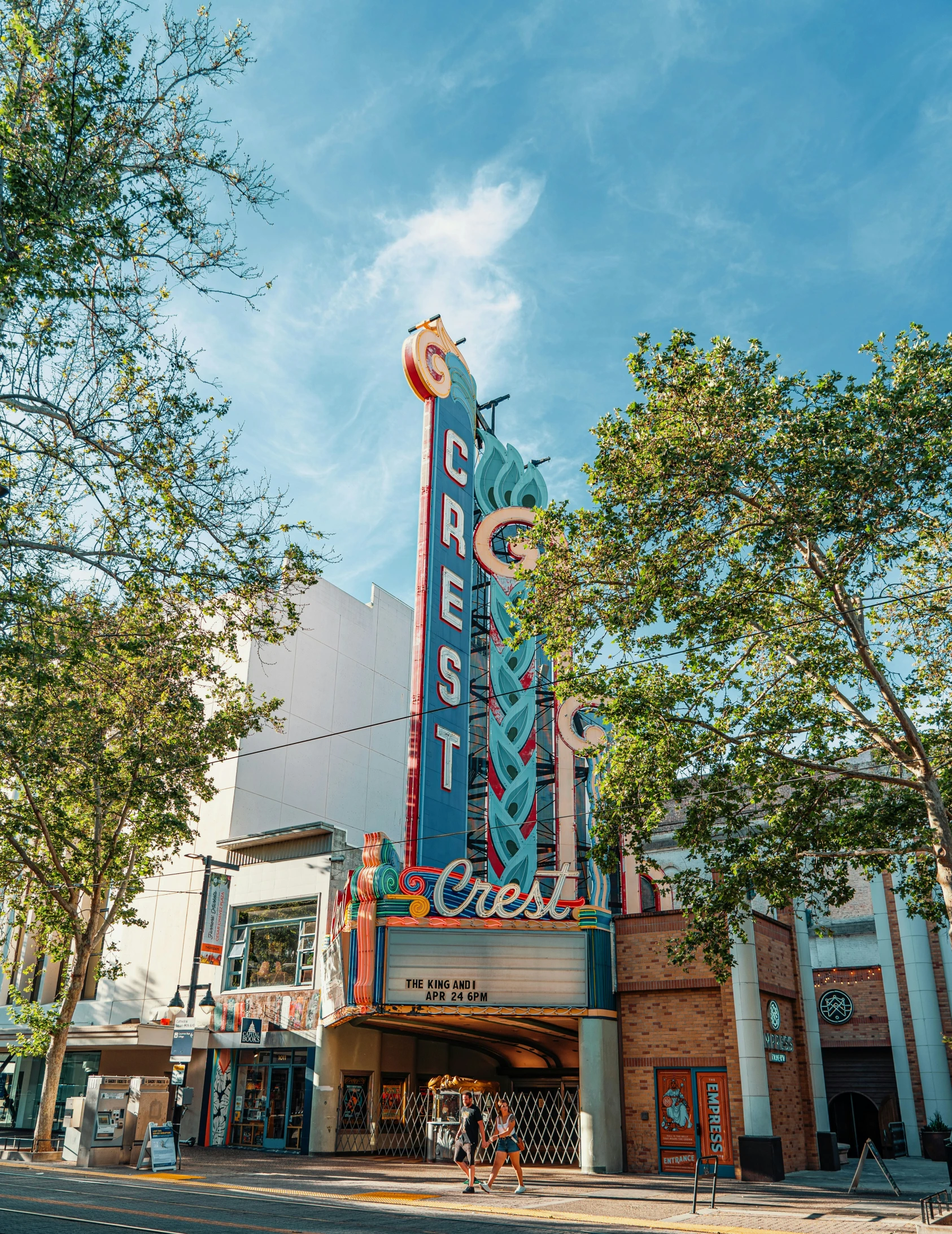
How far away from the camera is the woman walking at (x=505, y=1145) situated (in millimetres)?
18203

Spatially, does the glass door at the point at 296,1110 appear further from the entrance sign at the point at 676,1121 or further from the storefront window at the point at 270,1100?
the entrance sign at the point at 676,1121

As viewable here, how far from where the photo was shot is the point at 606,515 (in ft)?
58.6

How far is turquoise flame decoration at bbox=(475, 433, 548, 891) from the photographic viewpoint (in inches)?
1172

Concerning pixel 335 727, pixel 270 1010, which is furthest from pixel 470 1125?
pixel 335 727

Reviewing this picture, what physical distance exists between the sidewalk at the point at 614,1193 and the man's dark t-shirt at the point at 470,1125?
0.95 m

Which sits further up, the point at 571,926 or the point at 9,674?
the point at 9,674

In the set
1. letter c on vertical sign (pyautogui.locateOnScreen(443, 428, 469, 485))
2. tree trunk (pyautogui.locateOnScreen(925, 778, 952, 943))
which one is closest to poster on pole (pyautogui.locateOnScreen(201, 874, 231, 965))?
letter c on vertical sign (pyautogui.locateOnScreen(443, 428, 469, 485))

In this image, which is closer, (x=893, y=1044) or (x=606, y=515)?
(x=606, y=515)

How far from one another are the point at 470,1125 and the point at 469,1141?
0.46 metres

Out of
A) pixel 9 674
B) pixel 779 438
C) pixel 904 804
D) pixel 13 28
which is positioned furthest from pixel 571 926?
pixel 13 28

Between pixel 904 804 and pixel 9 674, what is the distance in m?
15.7

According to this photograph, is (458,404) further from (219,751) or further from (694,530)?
(694,530)

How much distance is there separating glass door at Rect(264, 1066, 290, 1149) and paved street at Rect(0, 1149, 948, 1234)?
149 inches

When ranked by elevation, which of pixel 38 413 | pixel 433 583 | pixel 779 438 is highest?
pixel 433 583
